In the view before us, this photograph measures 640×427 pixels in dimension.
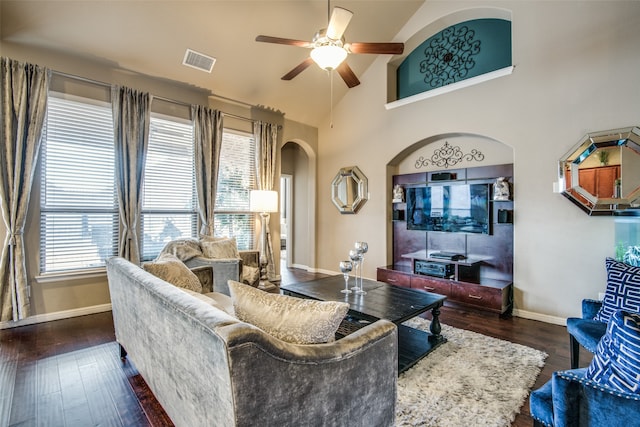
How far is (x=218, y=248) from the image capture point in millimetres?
4035

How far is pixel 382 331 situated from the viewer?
1.42 metres

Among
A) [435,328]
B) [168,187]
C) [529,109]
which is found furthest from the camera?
[168,187]

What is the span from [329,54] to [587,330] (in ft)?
9.58

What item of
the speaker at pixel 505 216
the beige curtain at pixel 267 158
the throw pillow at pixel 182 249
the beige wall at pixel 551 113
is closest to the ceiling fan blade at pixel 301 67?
the beige curtain at pixel 267 158

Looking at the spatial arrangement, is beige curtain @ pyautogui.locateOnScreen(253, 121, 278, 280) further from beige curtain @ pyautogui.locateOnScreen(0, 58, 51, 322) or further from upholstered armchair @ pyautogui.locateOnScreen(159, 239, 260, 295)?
beige curtain @ pyautogui.locateOnScreen(0, 58, 51, 322)

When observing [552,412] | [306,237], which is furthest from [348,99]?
[552,412]

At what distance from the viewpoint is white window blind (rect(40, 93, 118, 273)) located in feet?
11.6

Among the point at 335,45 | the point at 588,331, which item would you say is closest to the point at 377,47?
the point at 335,45

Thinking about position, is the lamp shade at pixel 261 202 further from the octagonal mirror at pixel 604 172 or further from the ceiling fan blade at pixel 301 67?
the octagonal mirror at pixel 604 172

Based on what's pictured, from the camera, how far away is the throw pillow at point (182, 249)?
3.69 m

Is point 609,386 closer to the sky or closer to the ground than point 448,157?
closer to the ground

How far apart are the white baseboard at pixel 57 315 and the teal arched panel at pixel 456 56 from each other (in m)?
5.57

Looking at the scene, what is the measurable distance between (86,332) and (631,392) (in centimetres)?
419

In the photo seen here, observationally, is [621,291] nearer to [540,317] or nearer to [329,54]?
[540,317]
